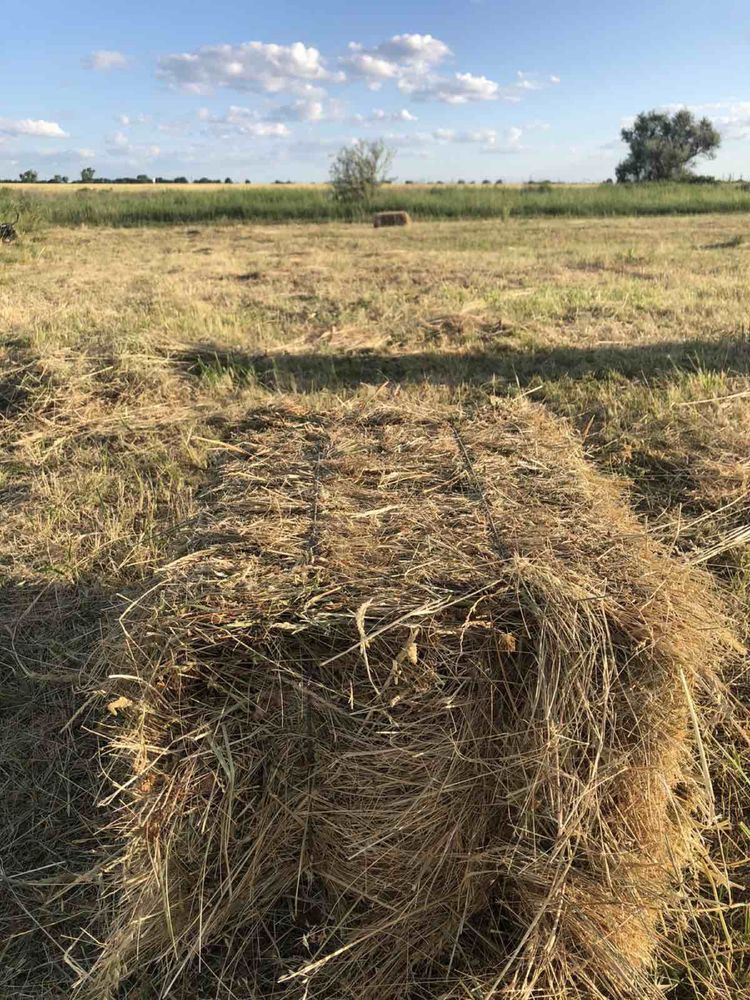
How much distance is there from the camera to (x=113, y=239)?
62.2ft

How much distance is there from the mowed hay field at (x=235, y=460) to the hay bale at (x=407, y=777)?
1.3 inches

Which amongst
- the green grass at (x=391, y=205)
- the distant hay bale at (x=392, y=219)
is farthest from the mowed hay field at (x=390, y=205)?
the distant hay bale at (x=392, y=219)

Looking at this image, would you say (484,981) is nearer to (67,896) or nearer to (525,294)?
(67,896)

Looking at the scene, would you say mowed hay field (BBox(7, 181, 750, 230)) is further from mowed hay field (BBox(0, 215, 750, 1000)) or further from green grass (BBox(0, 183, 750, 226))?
mowed hay field (BBox(0, 215, 750, 1000))

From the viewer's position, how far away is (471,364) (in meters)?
5.65

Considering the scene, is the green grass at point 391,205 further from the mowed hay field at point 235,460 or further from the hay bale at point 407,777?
the hay bale at point 407,777

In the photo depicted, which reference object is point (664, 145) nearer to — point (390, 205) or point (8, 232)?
point (390, 205)

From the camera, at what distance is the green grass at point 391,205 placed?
26562mm

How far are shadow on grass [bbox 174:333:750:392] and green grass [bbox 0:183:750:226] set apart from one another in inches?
912

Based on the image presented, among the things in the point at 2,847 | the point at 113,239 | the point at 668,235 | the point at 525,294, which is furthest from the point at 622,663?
the point at 113,239

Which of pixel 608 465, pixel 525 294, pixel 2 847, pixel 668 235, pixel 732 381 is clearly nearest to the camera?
pixel 2 847

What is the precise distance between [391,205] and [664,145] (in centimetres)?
3259

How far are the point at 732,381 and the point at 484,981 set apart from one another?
448 cm

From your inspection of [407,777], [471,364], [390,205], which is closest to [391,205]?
[390,205]
